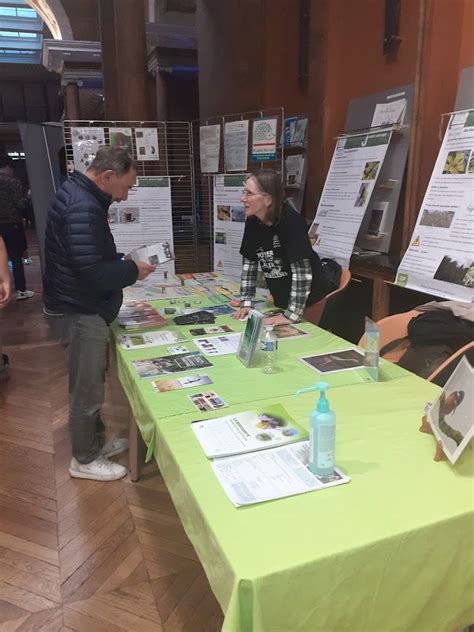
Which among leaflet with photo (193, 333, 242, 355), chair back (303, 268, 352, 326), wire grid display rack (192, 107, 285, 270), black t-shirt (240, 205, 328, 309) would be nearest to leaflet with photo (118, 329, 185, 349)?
leaflet with photo (193, 333, 242, 355)

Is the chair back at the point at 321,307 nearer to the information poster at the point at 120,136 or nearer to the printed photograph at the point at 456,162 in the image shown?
the printed photograph at the point at 456,162

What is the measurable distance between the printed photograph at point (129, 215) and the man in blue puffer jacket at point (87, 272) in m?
1.68

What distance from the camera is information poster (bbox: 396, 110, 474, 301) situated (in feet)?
8.39

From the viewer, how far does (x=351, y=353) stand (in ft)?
6.29

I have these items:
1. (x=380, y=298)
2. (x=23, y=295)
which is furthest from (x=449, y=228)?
(x=23, y=295)

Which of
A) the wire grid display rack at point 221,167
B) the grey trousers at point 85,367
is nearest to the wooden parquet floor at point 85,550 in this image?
the grey trousers at point 85,367

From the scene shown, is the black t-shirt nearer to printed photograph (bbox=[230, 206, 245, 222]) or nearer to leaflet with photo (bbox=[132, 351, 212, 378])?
leaflet with photo (bbox=[132, 351, 212, 378])

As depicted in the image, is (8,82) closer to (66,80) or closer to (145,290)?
(66,80)

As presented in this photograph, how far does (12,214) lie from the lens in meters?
5.59

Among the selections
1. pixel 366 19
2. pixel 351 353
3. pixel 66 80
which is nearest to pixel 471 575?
pixel 351 353

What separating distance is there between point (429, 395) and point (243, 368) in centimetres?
61

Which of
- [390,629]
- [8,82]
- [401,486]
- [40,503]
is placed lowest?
[40,503]

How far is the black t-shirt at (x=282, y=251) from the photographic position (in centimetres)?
242

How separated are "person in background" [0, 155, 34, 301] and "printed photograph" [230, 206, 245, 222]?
279cm
